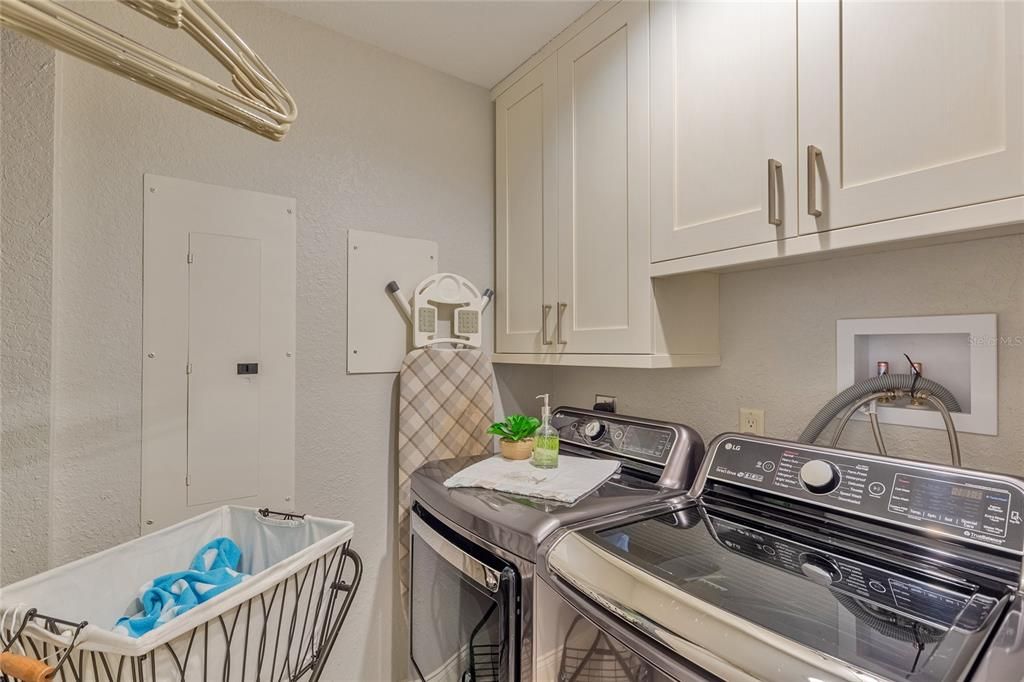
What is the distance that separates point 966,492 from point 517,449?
1.00m

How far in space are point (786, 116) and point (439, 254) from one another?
1.19 metres

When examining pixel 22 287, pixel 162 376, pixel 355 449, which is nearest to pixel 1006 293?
pixel 355 449

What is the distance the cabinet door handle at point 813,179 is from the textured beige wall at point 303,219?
1.20 m

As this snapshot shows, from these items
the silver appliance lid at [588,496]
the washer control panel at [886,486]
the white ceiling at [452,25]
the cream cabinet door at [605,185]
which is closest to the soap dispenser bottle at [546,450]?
the silver appliance lid at [588,496]

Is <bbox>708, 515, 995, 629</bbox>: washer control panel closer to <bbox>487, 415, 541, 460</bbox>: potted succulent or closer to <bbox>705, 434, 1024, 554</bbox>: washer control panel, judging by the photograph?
<bbox>705, 434, 1024, 554</bbox>: washer control panel

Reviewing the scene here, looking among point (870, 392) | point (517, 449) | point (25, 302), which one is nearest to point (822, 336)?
point (870, 392)

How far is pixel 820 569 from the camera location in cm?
80

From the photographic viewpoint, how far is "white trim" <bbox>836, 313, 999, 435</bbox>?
0.98 metres

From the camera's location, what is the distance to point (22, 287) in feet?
3.45

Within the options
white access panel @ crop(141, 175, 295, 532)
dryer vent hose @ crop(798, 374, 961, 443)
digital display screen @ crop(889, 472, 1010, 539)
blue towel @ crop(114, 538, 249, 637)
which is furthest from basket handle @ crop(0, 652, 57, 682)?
dryer vent hose @ crop(798, 374, 961, 443)

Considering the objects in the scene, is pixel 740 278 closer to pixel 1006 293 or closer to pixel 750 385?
pixel 750 385

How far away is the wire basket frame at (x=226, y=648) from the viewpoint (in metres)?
0.67

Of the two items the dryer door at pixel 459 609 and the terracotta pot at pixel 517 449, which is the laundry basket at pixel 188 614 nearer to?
the dryer door at pixel 459 609

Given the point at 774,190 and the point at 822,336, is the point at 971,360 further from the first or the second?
the point at 774,190
